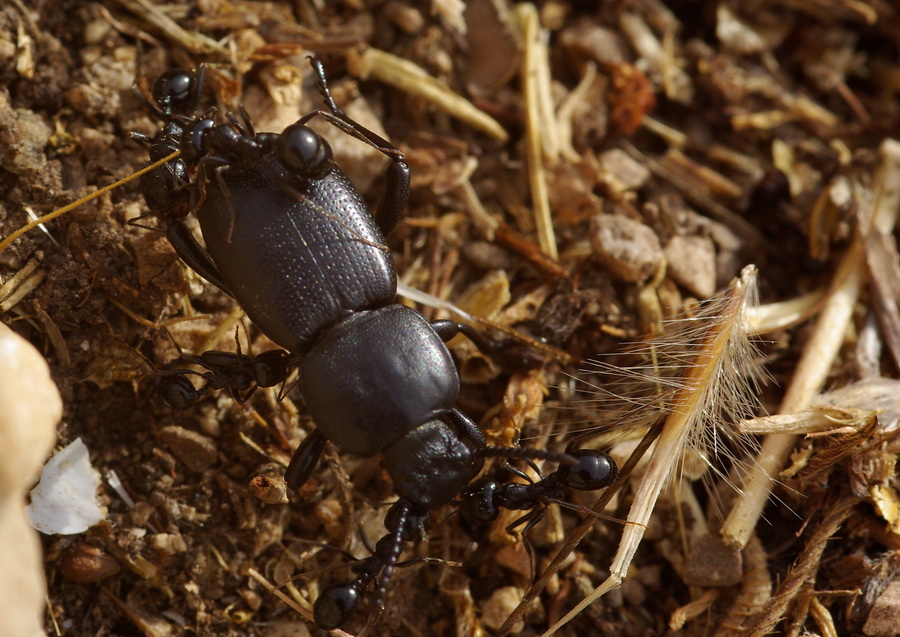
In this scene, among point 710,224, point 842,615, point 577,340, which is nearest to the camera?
point 842,615

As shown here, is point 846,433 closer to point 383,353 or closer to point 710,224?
point 710,224

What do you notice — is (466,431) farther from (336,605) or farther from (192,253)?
(192,253)

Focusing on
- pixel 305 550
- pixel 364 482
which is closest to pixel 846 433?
pixel 364 482

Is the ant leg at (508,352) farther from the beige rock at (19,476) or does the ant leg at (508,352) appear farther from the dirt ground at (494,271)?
the beige rock at (19,476)

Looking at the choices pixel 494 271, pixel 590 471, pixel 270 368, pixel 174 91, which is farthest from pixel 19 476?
pixel 494 271

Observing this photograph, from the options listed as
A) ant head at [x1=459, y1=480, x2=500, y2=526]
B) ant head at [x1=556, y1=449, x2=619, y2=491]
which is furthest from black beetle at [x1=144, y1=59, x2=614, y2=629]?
ant head at [x1=556, y1=449, x2=619, y2=491]

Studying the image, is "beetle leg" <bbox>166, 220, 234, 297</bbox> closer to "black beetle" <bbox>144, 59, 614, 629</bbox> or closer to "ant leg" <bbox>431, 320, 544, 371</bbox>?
"black beetle" <bbox>144, 59, 614, 629</bbox>

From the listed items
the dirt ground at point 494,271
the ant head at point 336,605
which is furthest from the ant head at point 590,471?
the ant head at point 336,605
